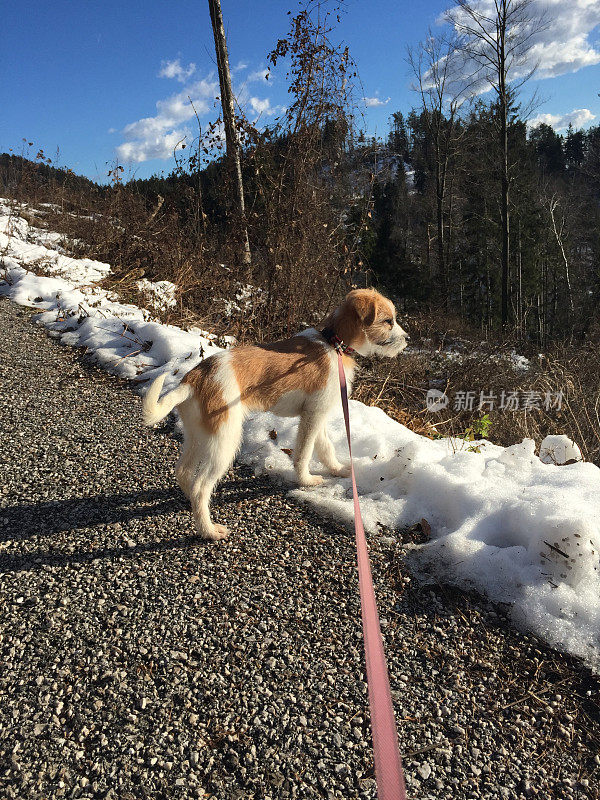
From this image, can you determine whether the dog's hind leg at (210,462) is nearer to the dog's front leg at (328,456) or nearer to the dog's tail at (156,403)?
the dog's tail at (156,403)

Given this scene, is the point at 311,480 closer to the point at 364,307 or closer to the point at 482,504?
the point at 482,504

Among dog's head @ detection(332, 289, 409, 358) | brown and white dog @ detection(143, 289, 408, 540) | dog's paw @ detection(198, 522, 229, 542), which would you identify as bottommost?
dog's paw @ detection(198, 522, 229, 542)

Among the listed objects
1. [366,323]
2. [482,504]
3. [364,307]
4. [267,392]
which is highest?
[364,307]

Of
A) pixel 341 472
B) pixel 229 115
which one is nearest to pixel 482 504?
pixel 341 472

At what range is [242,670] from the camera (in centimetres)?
212

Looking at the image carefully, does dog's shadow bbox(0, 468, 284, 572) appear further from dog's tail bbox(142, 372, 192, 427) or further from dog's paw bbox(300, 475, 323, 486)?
dog's tail bbox(142, 372, 192, 427)

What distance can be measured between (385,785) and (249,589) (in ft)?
5.21

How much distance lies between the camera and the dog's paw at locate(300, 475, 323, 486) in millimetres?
3635

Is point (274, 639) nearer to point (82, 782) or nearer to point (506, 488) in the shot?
point (82, 782)

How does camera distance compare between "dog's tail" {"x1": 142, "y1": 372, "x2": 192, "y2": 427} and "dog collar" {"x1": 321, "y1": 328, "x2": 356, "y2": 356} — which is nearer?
"dog's tail" {"x1": 142, "y1": 372, "x2": 192, "y2": 427}

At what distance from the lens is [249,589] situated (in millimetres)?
2625

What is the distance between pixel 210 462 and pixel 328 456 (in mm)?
1172

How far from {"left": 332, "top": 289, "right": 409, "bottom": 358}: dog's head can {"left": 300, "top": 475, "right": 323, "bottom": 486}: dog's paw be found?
106cm

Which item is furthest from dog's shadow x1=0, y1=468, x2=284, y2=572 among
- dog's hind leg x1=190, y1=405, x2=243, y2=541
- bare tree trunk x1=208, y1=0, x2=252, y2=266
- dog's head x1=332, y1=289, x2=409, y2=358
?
bare tree trunk x1=208, y1=0, x2=252, y2=266
